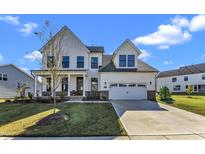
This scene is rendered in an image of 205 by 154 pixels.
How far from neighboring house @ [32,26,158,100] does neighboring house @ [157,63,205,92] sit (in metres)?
23.5

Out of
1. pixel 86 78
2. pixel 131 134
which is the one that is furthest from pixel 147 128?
pixel 86 78

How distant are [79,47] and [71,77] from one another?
11.4 feet

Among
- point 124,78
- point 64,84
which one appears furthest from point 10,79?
point 124,78

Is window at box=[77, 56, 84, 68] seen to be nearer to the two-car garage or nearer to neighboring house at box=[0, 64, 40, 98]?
the two-car garage

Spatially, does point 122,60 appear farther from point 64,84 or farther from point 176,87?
point 176,87

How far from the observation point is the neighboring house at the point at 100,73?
82.8 feet

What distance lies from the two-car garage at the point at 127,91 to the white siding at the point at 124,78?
421 mm

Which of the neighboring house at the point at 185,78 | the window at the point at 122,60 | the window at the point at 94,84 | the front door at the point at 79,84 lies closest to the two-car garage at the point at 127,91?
the window at the point at 94,84

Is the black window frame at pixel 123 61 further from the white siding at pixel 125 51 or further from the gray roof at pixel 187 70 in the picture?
the gray roof at pixel 187 70

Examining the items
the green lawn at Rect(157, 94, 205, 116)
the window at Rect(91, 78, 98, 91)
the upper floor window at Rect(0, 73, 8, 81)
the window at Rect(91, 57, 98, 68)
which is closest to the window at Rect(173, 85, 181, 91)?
the green lawn at Rect(157, 94, 205, 116)

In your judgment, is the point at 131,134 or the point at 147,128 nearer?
the point at 131,134

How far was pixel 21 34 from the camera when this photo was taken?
18.4m

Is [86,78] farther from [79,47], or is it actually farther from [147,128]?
[147,128]
